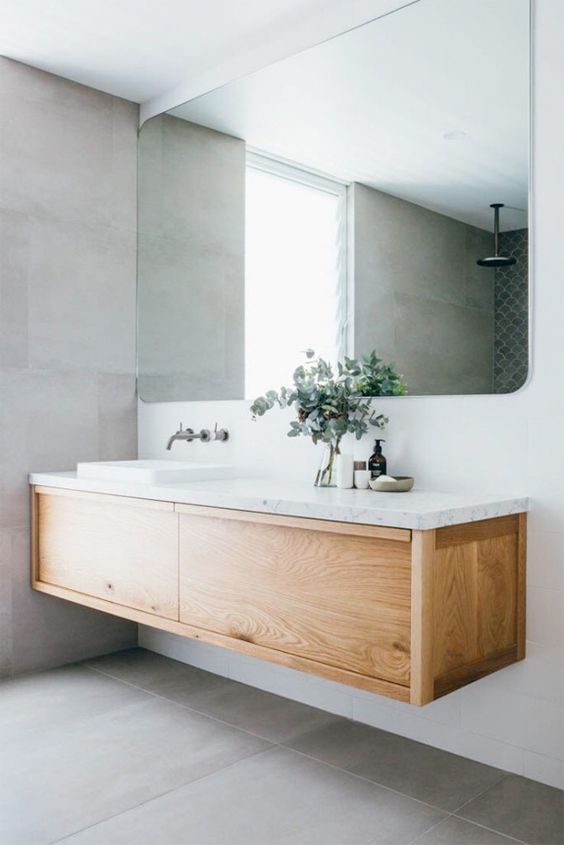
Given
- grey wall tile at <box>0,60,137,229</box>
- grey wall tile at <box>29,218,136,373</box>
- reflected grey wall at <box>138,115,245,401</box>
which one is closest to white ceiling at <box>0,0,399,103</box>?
grey wall tile at <box>0,60,137,229</box>

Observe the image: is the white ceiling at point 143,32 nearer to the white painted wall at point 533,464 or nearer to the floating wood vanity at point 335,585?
the white painted wall at point 533,464

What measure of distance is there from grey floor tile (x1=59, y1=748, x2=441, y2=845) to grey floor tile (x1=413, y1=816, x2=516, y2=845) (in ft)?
0.09

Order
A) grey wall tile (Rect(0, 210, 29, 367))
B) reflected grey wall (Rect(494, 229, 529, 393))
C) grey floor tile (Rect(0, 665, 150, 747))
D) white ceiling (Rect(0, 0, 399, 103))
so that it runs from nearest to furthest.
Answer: reflected grey wall (Rect(494, 229, 529, 393)), grey floor tile (Rect(0, 665, 150, 747)), white ceiling (Rect(0, 0, 399, 103)), grey wall tile (Rect(0, 210, 29, 367))

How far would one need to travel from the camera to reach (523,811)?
2004 millimetres

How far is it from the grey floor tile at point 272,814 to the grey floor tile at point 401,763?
0.21 ft

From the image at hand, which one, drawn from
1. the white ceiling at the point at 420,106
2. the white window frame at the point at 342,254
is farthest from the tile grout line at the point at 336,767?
the white ceiling at the point at 420,106

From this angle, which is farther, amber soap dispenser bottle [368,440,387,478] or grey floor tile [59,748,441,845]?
amber soap dispenser bottle [368,440,387,478]

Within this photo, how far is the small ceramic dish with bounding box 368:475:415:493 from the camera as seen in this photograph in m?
2.31

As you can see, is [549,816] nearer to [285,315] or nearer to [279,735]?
[279,735]

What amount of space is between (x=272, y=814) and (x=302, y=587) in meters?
0.58

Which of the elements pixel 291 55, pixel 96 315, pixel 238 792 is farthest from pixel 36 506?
pixel 291 55

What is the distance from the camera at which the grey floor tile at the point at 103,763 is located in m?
1.98

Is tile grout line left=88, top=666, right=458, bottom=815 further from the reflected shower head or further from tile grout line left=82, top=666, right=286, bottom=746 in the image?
the reflected shower head

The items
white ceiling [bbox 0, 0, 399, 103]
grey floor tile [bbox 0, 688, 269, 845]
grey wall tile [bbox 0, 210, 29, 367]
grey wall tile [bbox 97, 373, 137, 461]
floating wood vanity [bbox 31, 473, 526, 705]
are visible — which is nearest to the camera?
floating wood vanity [bbox 31, 473, 526, 705]
